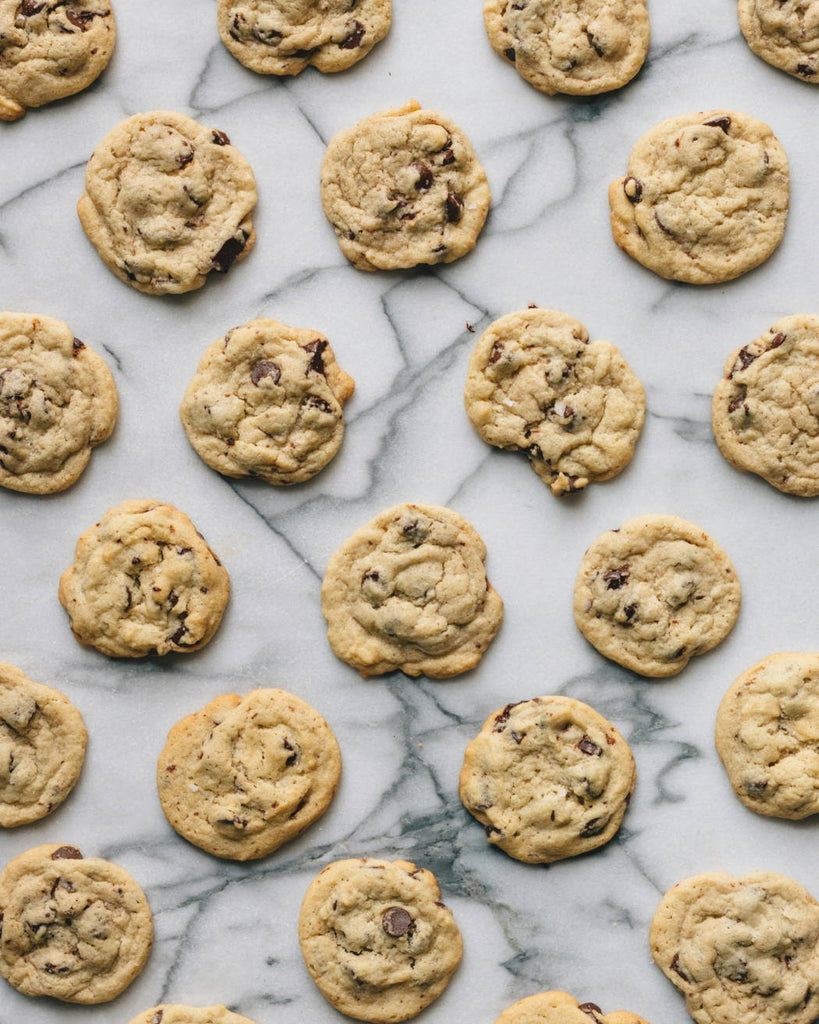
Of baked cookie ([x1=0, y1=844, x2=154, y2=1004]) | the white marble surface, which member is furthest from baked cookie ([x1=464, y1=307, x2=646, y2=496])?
baked cookie ([x1=0, y1=844, x2=154, y2=1004])

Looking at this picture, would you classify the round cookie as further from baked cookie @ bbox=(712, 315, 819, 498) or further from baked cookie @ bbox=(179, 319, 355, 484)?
baked cookie @ bbox=(712, 315, 819, 498)

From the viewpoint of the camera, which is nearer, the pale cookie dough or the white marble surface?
the pale cookie dough

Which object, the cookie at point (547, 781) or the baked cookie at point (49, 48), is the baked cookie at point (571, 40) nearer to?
the baked cookie at point (49, 48)

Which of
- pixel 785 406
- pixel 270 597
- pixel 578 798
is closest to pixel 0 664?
pixel 270 597

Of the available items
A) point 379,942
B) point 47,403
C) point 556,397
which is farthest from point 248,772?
point 556,397

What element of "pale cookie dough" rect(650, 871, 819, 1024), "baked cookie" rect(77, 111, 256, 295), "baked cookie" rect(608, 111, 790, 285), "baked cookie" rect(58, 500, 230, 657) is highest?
"baked cookie" rect(608, 111, 790, 285)

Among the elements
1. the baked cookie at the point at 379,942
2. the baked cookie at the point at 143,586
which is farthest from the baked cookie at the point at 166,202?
the baked cookie at the point at 379,942

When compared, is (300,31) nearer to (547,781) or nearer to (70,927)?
(547,781)

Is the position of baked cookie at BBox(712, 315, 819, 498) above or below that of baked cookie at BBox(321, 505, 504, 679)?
above
